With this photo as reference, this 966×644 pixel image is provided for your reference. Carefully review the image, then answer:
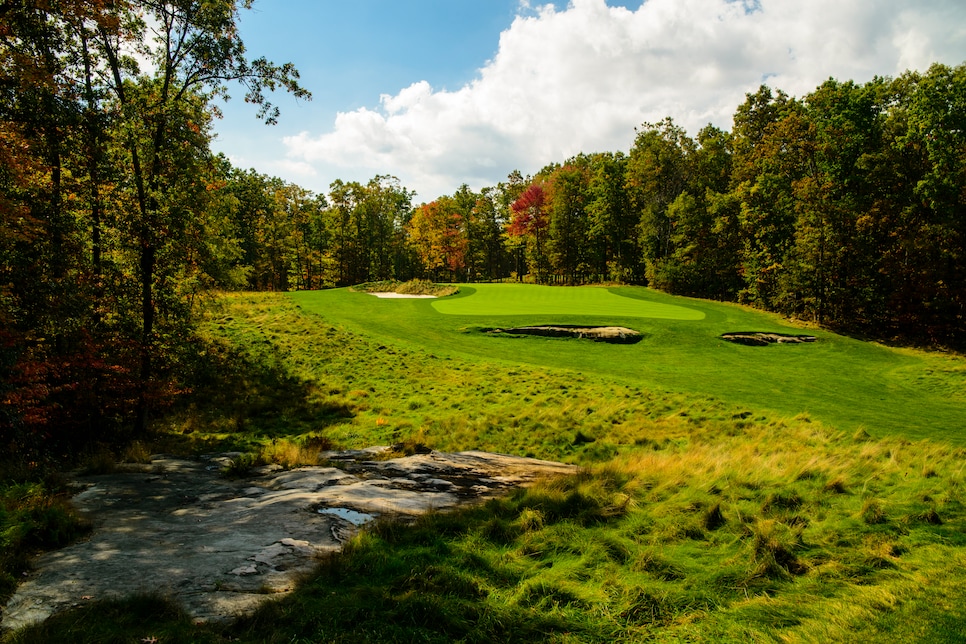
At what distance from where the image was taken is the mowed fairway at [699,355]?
15.1 metres

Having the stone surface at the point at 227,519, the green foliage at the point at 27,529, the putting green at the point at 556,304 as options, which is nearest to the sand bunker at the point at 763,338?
the putting green at the point at 556,304

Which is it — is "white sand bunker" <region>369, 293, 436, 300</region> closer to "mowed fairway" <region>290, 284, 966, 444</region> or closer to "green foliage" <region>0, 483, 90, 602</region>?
"mowed fairway" <region>290, 284, 966, 444</region>

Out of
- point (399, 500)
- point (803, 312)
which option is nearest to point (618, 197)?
point (803, 312)

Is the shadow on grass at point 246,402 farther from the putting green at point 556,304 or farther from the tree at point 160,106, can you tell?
the putting green at point 556,304

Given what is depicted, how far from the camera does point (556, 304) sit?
111 ft

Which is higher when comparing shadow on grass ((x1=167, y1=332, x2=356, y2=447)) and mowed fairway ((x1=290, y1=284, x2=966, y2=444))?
mowed fairway ((x1=290, y1=284, x2=966, y2=444))

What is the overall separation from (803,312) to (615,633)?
122 ft

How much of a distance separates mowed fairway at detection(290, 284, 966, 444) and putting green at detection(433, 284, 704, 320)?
99 millimetres

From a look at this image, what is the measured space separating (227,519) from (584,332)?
74.3ft

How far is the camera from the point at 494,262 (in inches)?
3575

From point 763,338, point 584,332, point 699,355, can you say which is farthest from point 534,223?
point 699,355

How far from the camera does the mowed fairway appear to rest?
15.1 metres

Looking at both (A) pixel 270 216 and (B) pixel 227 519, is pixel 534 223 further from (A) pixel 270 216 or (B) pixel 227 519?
(B) pixel 227 519

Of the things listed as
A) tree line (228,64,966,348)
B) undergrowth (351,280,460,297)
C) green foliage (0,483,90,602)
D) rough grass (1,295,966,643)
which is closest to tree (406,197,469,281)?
tree line (228,64,966,348)
